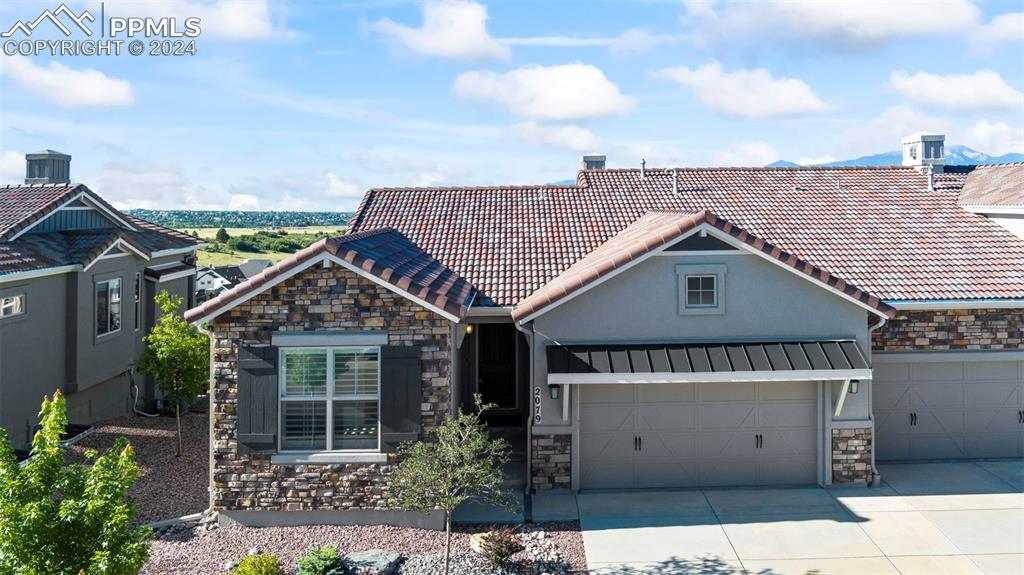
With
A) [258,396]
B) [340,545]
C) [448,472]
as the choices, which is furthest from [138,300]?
[448,472]

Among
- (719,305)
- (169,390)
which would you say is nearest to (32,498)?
(169,390)

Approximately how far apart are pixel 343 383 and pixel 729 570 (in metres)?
6.19

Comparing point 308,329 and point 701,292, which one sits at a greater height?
point 701,292

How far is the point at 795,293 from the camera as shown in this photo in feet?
44.2

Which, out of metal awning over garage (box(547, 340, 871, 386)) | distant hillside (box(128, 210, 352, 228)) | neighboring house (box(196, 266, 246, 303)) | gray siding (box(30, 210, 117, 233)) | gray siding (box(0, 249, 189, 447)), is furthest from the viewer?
distant hillside (box(128, 210, 352, 228))

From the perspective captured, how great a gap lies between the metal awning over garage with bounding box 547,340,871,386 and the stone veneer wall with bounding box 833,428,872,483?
131cm

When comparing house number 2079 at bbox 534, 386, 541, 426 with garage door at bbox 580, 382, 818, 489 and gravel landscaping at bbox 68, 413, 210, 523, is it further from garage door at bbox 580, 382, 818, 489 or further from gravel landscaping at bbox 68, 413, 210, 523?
gravel landscaping at bbox 68, 413, 210, 523

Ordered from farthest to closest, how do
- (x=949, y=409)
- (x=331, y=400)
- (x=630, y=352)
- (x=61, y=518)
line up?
(x=949, y=409)
(x=630, y=352)
(x=331, y=400)
(x=61, y=518)

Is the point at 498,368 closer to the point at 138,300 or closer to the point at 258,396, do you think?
the point at 258,396

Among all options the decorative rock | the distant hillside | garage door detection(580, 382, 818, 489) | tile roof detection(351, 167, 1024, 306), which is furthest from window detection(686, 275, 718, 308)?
the distant hillside

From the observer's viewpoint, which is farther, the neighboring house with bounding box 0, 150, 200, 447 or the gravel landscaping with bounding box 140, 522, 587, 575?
the neighboring house with bounding box 0, 150, 200, 447

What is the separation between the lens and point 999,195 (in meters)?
17.2

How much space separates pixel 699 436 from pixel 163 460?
10.4m

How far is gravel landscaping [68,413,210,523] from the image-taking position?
1301 centimetres
